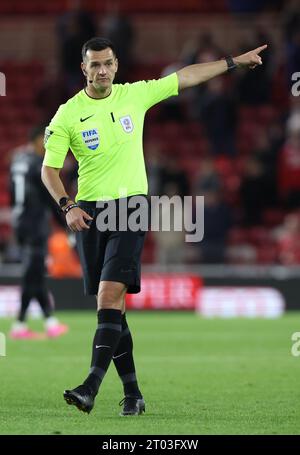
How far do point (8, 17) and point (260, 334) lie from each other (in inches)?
464

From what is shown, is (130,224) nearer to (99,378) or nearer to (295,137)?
(99,378)

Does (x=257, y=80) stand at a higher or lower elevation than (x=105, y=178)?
higher

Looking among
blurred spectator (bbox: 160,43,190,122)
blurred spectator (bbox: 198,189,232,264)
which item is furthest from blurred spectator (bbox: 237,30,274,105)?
blurred spectator (bbox: 198,189,232,264)

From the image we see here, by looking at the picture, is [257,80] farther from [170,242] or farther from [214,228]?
[170,242]

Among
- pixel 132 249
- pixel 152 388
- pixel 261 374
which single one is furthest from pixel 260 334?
pixel 132 249

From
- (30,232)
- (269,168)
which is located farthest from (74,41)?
(30,232)

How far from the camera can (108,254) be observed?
7.92 meters

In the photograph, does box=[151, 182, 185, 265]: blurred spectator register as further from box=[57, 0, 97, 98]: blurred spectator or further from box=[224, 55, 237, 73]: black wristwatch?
box=[224, 55, 237, 73]: black wristwatch

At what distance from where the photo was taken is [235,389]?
9.50 m

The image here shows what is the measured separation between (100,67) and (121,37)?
14.4 metres

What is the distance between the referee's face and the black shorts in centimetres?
76

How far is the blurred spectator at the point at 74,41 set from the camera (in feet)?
70.4

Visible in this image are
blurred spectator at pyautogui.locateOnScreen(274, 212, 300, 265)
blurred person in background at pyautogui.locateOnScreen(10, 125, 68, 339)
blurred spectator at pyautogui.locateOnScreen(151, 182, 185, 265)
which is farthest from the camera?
blurred spectator at pyautogui.locateOnScreen(274, 212, 300, 265)

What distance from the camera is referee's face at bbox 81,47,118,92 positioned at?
7.95 meters
